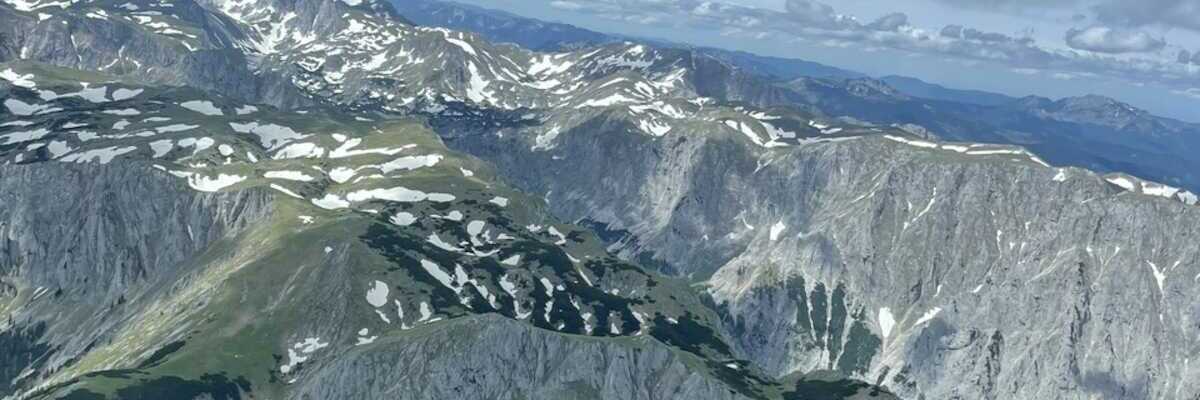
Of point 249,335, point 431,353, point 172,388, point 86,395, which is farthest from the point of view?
point 249,335

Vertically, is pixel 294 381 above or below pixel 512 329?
below

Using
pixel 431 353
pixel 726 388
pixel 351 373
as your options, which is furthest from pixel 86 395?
pixel 726 388

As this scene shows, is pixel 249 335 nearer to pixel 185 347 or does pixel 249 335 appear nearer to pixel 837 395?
pixel 185 347

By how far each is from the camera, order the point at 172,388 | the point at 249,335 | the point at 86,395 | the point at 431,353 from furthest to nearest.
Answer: the point at 249,335, the point at 431,353, the point at 172,388, the point at 86,395

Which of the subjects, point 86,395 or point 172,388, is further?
point 172,388

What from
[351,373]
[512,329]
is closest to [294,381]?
[351,373]

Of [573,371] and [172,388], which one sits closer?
[172,388]

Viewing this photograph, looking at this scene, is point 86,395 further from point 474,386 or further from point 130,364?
point 474,386
